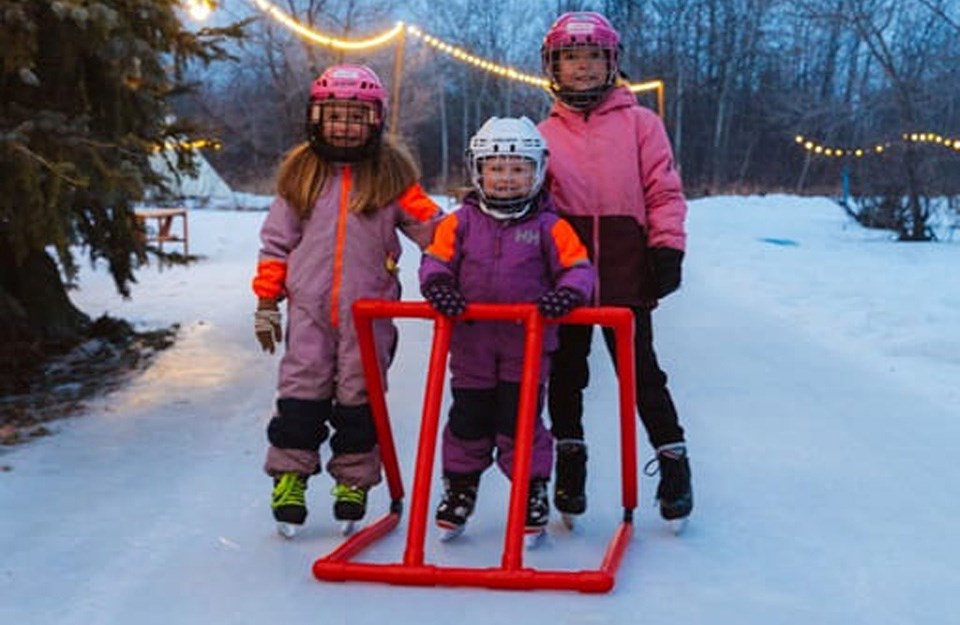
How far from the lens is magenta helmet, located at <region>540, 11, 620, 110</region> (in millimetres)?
3945

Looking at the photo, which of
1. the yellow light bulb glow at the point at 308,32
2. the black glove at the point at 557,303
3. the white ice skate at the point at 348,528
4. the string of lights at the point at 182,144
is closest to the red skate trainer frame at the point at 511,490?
the black glove at the point at 557,303

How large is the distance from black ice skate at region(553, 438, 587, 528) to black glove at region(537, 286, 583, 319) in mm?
838

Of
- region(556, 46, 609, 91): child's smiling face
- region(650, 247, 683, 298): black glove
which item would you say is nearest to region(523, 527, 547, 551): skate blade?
region(650, 247, 683, 298): black glove

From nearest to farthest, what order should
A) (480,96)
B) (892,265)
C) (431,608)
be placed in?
(431,608)
(892,265)
(480,96)

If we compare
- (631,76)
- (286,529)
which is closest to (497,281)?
(286,529)

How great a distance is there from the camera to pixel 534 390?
11.8ft

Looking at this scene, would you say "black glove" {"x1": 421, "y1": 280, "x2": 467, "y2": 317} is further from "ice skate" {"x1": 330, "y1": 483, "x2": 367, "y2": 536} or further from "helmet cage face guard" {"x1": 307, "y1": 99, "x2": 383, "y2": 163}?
"ice skate" {"x1": 330, "y1": 483, "x2": 367, "y2": 536}

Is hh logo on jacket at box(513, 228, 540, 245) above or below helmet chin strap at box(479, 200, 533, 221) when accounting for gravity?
below

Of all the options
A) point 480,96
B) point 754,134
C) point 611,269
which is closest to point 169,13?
point 611,269

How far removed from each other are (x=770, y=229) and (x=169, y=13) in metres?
18.6

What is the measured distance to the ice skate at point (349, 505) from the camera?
4.03m

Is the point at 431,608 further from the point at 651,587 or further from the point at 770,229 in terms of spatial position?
the point at 770,229

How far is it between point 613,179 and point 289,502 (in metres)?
1.61

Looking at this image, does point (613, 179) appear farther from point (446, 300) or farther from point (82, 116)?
point (82, 116)
